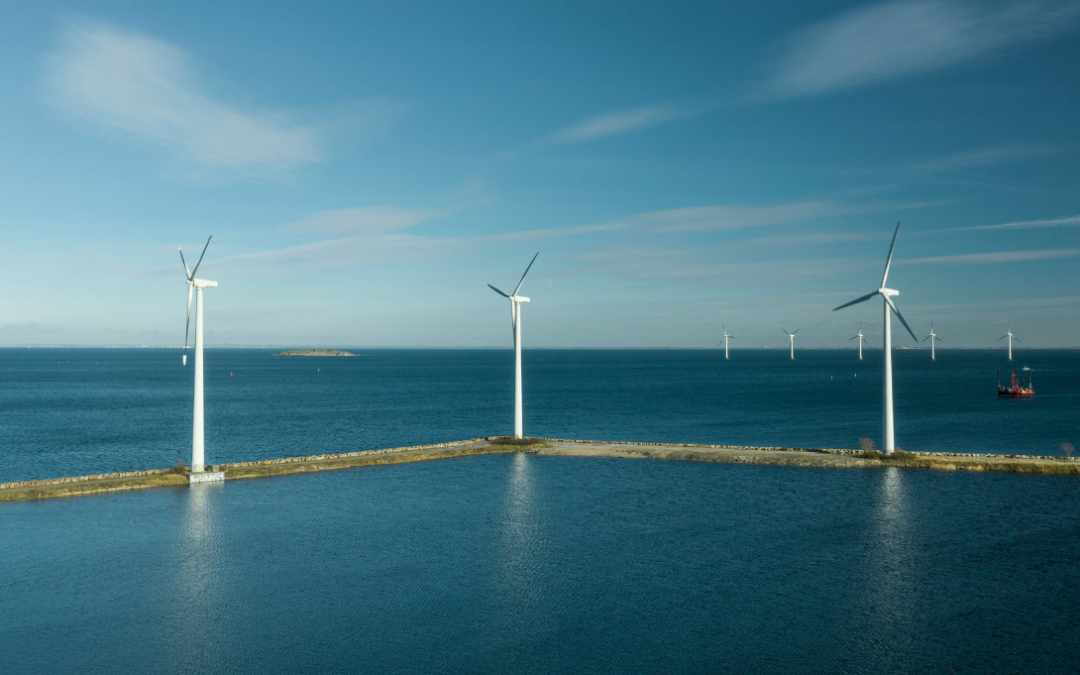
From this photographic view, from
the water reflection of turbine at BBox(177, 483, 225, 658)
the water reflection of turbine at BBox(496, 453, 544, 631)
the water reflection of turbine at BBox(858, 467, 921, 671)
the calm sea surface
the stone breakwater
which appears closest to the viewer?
the calm sea surface

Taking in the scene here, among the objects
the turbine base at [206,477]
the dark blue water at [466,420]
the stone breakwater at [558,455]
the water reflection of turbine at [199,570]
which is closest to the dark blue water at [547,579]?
the water reflection of turbine at [199,570]

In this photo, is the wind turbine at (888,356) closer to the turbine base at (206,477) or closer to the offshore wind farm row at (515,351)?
the offshore wind farm row at (515,351)

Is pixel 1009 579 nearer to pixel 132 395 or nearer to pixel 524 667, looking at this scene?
pixel 524 667

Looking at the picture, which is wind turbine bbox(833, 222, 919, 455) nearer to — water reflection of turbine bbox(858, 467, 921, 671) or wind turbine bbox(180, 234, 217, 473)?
water reflection of turbine bbox(858, 467, 921, 671)

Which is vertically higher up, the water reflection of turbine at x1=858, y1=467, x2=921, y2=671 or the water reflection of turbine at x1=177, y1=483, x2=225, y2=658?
the water reflection of turbine at x1=177, y1=483, x2=225, y2=658

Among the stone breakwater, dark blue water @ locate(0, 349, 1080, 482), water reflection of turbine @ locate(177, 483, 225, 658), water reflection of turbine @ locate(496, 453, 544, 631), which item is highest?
the stone breakwater

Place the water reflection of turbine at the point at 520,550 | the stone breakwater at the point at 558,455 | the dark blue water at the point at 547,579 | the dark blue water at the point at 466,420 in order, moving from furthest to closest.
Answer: the dark blue water at the point at 466,420, the stone breakwater at the point at 558,455, the water reflection of turbine at the point at 520,550, the dark blue water at the point at 547,579

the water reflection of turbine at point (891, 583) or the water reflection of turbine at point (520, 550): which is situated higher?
the water reflection of turbine at point (520, 550)

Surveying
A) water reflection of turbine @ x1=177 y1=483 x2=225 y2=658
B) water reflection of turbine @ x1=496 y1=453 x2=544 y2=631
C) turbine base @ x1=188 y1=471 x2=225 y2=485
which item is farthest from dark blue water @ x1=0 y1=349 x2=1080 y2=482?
water reflection of turbine @ x1=496 y1=453 x2=544 y2=631
